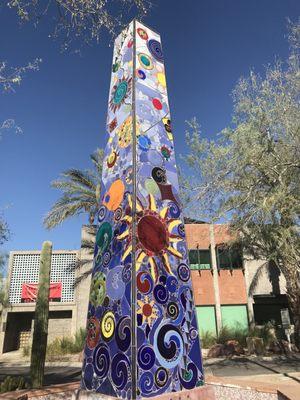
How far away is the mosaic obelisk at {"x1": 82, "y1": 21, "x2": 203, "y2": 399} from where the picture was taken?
473cm

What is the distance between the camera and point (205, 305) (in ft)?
76.3

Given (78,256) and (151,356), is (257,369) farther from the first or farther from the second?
(78,256)

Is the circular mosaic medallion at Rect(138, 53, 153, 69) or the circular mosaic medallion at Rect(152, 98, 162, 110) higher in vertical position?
the circular mosaic medallion at Rect(138, 53, 153, 69)

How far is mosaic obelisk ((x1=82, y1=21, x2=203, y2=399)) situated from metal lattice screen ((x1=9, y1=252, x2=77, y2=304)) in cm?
1983

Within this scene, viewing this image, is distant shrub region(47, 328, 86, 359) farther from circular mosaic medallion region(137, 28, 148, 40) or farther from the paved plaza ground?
circular mosaic medallion region(137, 28, 148, 40)

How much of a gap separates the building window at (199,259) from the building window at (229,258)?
0.71 meters

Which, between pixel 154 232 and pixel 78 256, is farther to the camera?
pixel 78 256

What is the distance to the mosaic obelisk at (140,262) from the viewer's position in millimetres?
4734

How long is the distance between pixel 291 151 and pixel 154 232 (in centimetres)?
815

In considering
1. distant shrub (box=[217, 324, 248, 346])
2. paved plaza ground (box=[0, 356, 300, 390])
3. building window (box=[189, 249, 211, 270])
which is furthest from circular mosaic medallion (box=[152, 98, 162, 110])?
building window (box=[189, 249, 211, 270])

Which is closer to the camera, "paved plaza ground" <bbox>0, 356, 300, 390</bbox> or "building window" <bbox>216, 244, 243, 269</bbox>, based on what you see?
"paved plaza ground" <bbox>0, 356, 300, 390</bbox>

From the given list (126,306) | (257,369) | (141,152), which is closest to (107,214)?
(141,152)

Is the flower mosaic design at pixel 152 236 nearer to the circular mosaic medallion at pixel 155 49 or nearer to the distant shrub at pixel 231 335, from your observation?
the circular mosaic medallion at pixel 155 49

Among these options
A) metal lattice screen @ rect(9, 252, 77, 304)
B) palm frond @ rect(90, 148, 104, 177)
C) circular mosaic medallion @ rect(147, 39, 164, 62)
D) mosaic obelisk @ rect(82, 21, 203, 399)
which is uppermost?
palm frond @ rect(90, 148, 104, 177)
